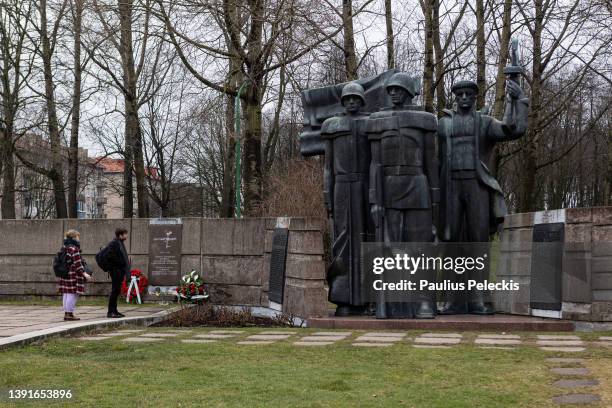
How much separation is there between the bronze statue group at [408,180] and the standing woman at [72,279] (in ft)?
13.6

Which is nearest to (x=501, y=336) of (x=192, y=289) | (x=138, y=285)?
(x=192, y=289)

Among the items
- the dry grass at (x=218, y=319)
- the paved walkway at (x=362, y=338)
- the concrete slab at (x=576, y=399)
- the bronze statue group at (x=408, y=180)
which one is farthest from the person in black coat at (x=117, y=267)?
the concrete slab at (x=576, y=399)

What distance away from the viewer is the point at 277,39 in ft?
66.8

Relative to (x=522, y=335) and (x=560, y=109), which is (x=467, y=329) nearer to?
(x=522, y=335)

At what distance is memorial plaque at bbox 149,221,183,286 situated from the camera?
17.0 m

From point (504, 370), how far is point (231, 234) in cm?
902

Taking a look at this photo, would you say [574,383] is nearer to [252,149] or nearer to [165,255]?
[165,255]

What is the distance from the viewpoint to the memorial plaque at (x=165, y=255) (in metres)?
17.0

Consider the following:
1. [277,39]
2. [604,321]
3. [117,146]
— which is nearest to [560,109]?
[277,39]

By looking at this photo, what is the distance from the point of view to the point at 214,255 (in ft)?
54.3

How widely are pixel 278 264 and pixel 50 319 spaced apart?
3879 mm

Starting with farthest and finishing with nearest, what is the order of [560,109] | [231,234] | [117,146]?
[117,146]
[560,109]
[231,234]

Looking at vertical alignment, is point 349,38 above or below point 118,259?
above

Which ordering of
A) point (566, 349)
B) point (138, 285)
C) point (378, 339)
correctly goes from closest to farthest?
point (566, 349)
point (378, 339)
point (138, 285)
